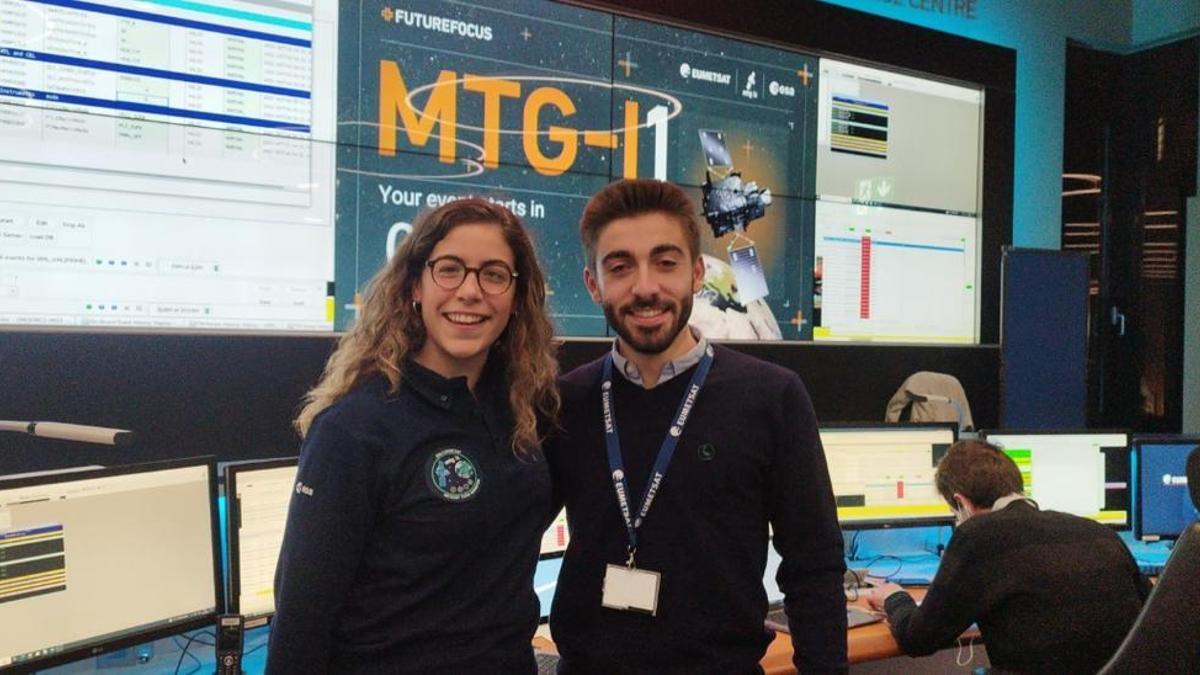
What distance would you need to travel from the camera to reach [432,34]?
2805 mm

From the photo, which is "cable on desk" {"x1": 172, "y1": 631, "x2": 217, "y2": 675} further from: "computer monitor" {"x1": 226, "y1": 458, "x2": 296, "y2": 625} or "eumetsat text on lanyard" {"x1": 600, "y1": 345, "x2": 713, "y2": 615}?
"eumetsat text on lanyard" {"x1": 600, "y1": 345, "x2": 713, "y2": 615}

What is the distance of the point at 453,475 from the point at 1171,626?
1.54m

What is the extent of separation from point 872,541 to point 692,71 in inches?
72.6

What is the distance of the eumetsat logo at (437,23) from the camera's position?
2742mm

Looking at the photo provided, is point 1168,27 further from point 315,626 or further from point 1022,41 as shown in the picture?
point 315,626

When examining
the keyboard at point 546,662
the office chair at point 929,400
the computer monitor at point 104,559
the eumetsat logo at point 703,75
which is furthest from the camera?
the office chair at point 929,400

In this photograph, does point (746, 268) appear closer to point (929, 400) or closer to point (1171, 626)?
point (929, 400)

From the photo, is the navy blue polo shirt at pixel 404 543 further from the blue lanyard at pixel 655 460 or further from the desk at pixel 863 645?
the desk at pixel 863 645

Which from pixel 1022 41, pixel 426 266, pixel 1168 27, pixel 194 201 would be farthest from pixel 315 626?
pixel 1168 27

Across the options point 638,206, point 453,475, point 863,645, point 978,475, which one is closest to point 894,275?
point 978,475

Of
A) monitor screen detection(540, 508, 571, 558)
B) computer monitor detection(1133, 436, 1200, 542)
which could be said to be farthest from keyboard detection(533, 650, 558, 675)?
computer monitor detection(1133, 436, 1200, 542)

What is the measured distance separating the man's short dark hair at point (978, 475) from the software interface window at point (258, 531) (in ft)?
5.66

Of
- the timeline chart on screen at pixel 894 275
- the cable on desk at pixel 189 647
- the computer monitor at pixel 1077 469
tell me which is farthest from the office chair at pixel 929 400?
the cable on desk at pixel 189 647

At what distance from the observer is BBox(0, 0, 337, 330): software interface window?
7.30 ft
